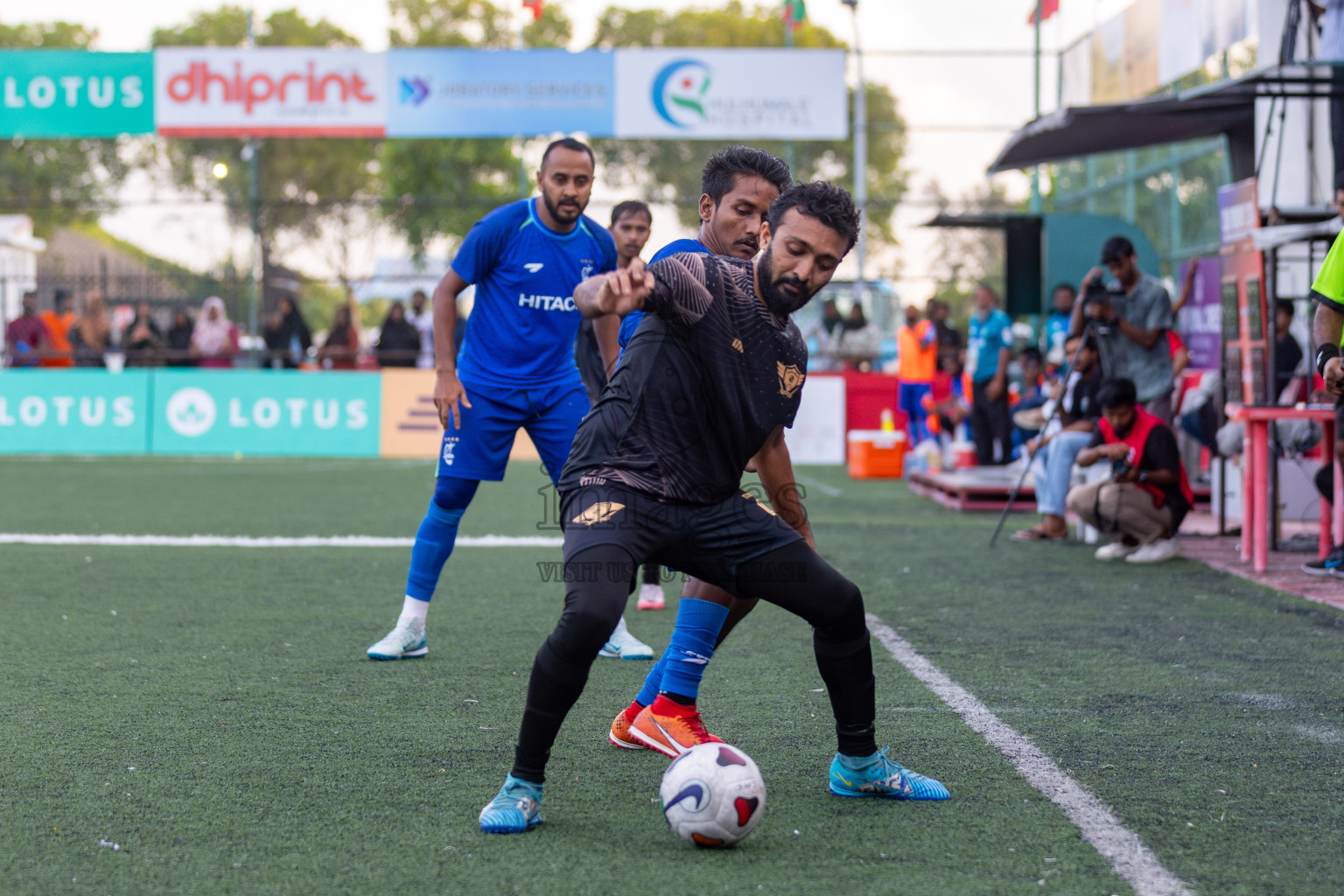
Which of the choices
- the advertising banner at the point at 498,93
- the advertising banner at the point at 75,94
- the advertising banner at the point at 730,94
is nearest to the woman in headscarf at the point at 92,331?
the advertising banner at the point at 75,94

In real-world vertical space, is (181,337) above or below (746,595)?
above

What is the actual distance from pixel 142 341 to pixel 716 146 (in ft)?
32.5

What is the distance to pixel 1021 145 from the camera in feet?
38.8

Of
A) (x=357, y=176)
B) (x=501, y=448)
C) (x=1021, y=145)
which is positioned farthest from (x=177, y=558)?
(x=357, y=176)

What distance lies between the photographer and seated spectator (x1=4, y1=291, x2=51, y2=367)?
1766 cm

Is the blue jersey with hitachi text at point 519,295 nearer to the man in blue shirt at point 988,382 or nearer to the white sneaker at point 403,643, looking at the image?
the white sneaker at point 403,643

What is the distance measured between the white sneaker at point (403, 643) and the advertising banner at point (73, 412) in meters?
12.7

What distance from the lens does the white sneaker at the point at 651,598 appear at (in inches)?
250

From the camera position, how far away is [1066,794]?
3.49 metres

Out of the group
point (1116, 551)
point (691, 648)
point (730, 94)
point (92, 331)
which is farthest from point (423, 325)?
point (691, 648)

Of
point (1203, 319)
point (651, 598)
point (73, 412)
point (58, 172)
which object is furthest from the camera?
point (58, 172)

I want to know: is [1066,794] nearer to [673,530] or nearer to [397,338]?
[673,530]

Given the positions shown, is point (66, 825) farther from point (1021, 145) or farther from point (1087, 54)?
point (1087, 54)

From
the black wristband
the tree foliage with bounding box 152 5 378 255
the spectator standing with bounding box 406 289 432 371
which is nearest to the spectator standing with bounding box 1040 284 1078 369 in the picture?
the black wristband
